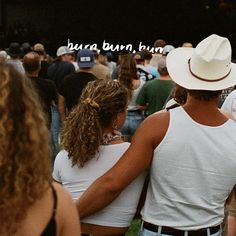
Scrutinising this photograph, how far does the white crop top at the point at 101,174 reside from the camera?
109 inches

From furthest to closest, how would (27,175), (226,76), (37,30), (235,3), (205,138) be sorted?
(37,30), (235,3), (226,76), (205,138), (27,175)

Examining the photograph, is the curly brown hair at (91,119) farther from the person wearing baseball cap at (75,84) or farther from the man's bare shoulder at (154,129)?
the person wearing baseball cap at (75,84)

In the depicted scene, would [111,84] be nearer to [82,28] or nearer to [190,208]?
[190,208]

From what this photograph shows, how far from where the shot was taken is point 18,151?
5.71 feet

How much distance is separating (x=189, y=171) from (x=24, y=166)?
107 centimetres

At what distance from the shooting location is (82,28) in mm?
23641

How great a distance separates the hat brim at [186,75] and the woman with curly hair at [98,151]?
0.25 metres

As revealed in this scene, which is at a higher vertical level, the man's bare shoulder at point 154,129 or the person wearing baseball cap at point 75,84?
the man's bare shoulder at point 154,129

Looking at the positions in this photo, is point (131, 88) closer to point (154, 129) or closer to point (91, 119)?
point (91, 119)

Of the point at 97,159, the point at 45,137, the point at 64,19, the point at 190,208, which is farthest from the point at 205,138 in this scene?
the point at 64,19

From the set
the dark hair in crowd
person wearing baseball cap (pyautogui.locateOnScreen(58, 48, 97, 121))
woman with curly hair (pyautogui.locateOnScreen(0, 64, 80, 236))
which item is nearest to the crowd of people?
woman with curly hair (pyautogui.locateOnScreen(0, 64, 80, 236))

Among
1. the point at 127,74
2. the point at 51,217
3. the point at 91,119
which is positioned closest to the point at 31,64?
the point at 127,74

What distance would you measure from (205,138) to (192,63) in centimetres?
41

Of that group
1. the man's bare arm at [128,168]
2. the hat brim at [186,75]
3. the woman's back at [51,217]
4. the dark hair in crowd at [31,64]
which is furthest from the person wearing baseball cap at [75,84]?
the woman's back at [51,217]
